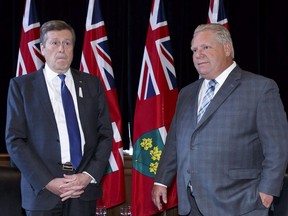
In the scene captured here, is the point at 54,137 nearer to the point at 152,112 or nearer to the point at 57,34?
the point at 57,34

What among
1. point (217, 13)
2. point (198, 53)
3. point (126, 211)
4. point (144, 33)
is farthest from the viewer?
point (144, 33)

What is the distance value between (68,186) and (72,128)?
1.04 ft

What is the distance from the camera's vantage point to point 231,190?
105 inches

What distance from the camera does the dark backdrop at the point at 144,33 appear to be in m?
5.16

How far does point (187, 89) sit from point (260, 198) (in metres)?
0.79

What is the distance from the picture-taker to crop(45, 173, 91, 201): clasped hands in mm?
2793

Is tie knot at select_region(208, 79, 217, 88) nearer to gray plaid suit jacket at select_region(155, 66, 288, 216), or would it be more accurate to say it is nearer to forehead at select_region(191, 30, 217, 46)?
gray plaid suit jacket at select_region(155, 66, 288, 216)

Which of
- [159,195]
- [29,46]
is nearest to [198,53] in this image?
[159,195]

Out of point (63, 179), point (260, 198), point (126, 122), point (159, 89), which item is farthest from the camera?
point (126, 122)

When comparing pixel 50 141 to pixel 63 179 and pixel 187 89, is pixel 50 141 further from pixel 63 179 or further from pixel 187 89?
pixel 187 89

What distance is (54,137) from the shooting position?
285cm

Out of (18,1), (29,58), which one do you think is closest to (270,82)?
(29,58)

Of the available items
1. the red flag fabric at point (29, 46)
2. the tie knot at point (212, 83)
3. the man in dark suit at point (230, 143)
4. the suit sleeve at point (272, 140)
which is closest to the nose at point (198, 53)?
the man in dark suit at point (230, 143)

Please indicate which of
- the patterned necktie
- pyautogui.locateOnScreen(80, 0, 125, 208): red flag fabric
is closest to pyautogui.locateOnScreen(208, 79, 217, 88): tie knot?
the patterned necktie
